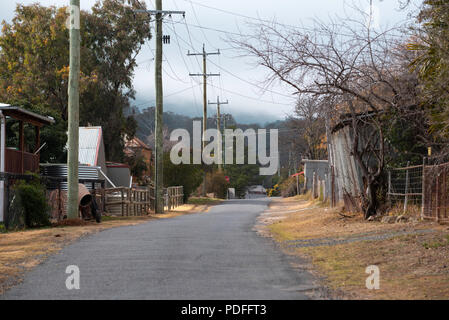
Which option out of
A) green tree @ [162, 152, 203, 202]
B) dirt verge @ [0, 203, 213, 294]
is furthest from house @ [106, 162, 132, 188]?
dirt verge @ [0, 203, 213, 294]

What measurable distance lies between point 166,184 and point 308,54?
27.8 meters

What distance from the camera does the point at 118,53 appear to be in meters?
48.1

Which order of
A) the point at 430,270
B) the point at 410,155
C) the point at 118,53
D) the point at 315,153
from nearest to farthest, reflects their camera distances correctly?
the point at 430,270 < the point at 410,155 < the point at 118,53 < the point at 315,153

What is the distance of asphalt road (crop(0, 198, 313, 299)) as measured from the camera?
315 inches

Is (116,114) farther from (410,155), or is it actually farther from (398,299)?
A: (398,299)

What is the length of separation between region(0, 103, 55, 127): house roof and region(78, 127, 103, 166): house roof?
999 cm

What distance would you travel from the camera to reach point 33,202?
20000 mm

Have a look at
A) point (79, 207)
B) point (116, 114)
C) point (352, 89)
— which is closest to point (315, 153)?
point (116, 114)

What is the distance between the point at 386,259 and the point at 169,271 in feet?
13.4

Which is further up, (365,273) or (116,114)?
(116,114)

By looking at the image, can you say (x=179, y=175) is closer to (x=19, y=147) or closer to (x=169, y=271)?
(x=19, y=147)

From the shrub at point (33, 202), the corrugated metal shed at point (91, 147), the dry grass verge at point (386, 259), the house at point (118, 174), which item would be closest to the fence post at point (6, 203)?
the shrub at point (33, 202)

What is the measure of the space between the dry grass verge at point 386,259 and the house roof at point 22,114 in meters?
11.5

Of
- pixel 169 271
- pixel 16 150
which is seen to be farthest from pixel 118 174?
pixel 169 271
